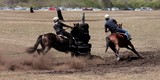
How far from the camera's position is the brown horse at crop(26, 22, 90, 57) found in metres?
18.9

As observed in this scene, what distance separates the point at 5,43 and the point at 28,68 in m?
10.4

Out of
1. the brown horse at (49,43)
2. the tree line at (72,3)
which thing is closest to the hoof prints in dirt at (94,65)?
the brown horse at (49,43)

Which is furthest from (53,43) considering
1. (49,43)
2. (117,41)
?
(117,41)

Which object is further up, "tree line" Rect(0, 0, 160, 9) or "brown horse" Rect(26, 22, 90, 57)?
"brown horse" Rect(26, 22, 90, 57)

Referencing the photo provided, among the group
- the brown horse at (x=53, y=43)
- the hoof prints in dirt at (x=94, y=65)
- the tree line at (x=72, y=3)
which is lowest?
the tree line at (x=72, y=3)

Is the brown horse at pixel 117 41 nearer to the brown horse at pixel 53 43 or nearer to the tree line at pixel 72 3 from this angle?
the brown horse at pixel 53 43

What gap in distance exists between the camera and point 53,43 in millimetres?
19203

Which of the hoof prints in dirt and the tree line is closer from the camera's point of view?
the hoof prints in dirt

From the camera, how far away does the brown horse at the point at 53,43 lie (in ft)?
61.9

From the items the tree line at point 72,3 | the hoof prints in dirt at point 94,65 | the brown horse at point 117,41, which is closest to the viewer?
the hoof prints in dirt at point 94,65

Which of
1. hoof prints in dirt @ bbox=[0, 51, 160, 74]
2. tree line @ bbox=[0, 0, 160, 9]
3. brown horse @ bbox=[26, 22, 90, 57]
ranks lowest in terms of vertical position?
tree line @ bbox=[0, 0, 160, 9]

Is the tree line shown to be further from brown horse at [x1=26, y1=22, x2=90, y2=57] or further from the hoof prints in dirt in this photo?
the hoof prints in dirt

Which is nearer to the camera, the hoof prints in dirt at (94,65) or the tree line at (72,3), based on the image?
the hoof prints in dirt at (94,65)

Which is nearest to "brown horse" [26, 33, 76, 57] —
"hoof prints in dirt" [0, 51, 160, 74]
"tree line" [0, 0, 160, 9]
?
"hoof prints in dirt" [0, 51, 160, 74]
